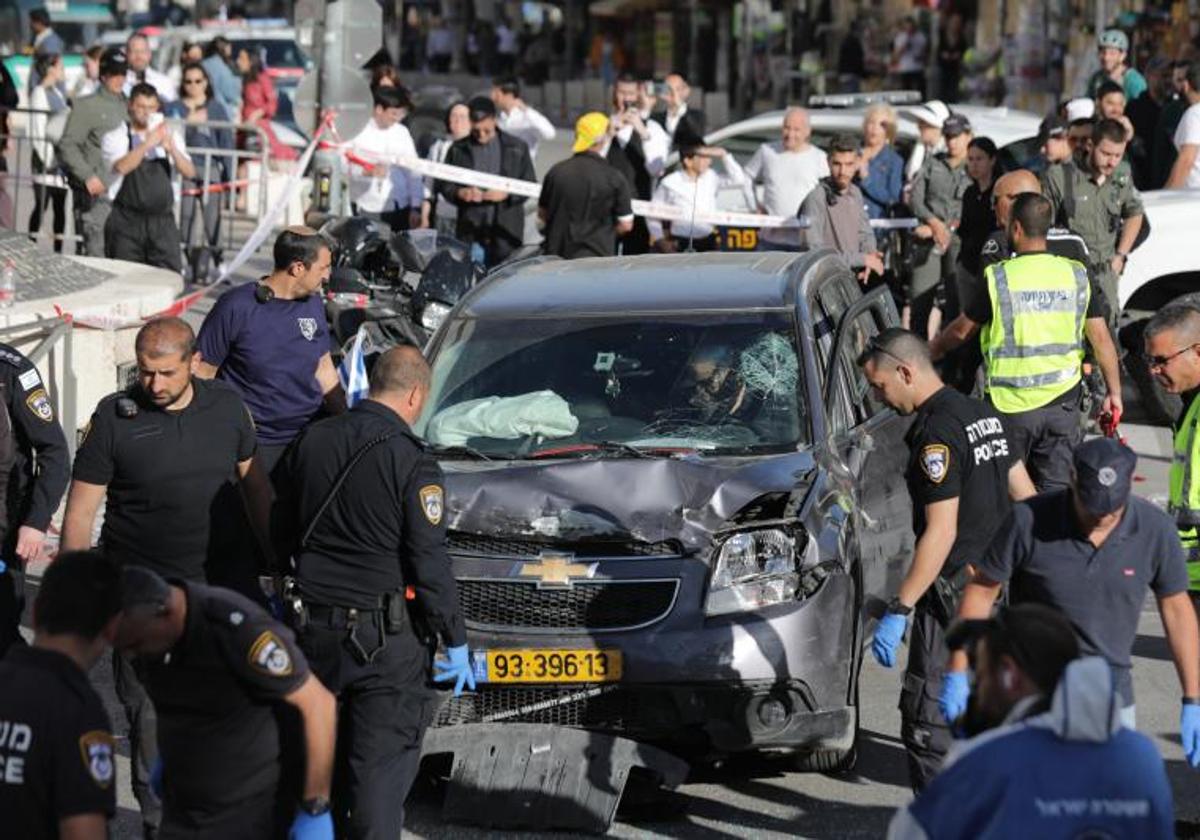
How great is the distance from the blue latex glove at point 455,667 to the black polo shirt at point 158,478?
3.33 ft

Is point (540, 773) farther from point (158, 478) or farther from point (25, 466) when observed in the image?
point (25, 466)

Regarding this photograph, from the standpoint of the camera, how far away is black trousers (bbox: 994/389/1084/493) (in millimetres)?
9227

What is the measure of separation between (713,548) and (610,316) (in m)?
1.57

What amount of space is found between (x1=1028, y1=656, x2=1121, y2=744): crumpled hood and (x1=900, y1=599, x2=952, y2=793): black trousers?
2726 millimetres

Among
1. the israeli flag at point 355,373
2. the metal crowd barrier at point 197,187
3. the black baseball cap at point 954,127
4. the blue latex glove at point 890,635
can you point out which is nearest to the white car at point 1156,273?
the black baseball cap at point 954,127

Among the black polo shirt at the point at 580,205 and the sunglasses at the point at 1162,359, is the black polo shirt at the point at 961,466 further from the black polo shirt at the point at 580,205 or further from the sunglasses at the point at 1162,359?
the black polo shirt at the point at 580,205

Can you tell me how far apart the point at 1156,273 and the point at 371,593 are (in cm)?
913

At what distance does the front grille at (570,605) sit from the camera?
24.2 ft

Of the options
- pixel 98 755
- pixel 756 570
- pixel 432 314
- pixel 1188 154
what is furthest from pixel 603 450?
pixel 1188 154

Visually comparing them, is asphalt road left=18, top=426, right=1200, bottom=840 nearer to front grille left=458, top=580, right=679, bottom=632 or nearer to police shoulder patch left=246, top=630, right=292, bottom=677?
front grille left=458, top=580, right=679, bottom=632

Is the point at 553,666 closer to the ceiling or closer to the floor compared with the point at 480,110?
closer to the floor

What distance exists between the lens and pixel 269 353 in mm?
8617

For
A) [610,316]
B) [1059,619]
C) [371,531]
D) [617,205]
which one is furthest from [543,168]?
[1059,619]

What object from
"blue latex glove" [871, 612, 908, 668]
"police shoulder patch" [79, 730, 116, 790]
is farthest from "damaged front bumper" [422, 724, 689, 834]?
"police shoulder patch" [79, 730, 116, 790]
